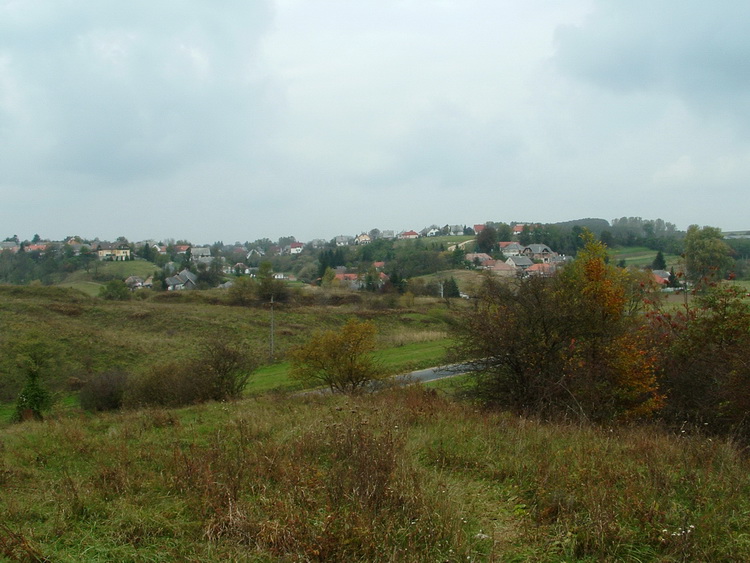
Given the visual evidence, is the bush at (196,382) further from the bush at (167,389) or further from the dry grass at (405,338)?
the dry grass at (405,338)

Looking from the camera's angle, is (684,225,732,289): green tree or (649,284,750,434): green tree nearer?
(649,284,750,434): green tree

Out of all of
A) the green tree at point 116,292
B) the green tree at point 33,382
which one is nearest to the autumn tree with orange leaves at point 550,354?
the green tree at point 33,382

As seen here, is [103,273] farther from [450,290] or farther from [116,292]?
[450,290]

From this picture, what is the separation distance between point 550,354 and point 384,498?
9.33 meters

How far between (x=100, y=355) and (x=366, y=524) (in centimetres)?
3376

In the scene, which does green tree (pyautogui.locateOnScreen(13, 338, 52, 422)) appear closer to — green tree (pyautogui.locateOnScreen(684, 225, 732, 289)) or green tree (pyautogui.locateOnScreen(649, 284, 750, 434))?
green tree (pyautogui.locateOnScreen(649, 284, 750, 434))

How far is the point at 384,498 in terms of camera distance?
4176 millimetres

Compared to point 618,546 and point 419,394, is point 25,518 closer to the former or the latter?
point 618,546

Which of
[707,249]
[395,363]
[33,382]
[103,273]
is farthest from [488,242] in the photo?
[33,382]

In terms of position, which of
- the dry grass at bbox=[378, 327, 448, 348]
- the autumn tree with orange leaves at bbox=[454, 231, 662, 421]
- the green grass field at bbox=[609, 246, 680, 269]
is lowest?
Result: the dry grass at bbox=[378, 327, 448, 348]

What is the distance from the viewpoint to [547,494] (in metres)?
4.48

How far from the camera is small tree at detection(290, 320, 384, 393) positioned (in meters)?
19.4

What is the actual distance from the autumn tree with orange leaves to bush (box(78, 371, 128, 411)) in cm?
1272

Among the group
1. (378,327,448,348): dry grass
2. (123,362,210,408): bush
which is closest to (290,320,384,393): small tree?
(123,362,210,408): bush
